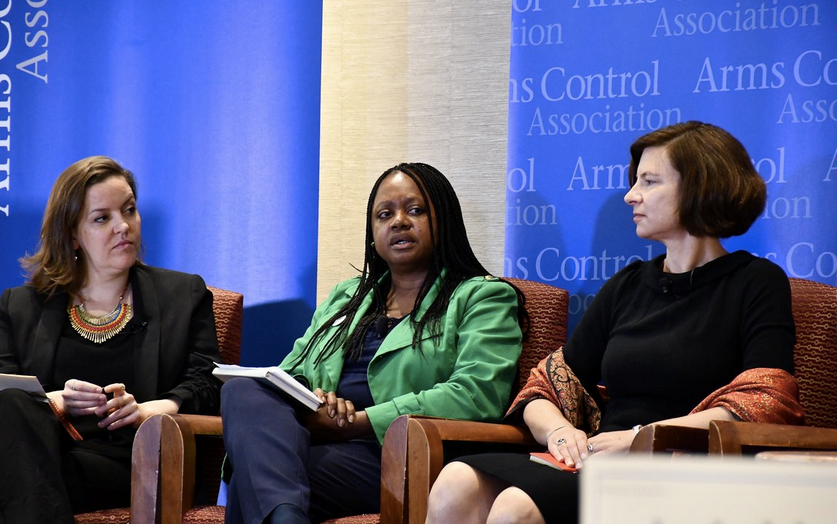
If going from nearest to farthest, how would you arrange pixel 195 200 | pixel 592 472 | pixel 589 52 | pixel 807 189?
pixel 592 472 < pixel 807 189 < pixel 589 52 < pixel 195 200

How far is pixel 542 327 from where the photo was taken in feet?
9.96

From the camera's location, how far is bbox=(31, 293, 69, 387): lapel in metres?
3.16

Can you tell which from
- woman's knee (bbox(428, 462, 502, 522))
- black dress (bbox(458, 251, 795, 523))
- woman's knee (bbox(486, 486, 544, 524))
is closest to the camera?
woman's knee (bbox(486, 486, 544, 524))

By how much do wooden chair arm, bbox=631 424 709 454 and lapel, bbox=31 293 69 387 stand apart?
1934 millimetres

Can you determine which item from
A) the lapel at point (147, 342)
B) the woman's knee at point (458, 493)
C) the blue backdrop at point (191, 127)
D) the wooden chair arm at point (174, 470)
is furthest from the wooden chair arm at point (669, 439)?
the blue backdrop at point (191, 127)

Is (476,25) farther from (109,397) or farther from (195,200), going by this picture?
(109,397)

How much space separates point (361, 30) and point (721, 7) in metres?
1.31

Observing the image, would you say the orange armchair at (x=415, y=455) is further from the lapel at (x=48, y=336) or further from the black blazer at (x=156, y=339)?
the lapel at (x=48, y=336)

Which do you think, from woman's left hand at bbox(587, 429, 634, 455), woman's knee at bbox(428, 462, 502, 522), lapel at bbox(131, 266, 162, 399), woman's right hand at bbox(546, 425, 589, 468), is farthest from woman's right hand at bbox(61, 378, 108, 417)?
woman's left hand at bbox(587, 429, 634, 455)

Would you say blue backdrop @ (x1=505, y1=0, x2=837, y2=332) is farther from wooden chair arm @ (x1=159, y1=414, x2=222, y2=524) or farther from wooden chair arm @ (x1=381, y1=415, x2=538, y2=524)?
wooden chair arm @ (x1=159, y1=414, x2=222, y2=524)

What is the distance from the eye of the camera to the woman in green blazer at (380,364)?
2.50 m

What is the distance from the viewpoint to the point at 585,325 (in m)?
2.75

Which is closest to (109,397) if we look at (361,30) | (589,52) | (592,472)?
(361,30)

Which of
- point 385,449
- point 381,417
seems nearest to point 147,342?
point 381,417
